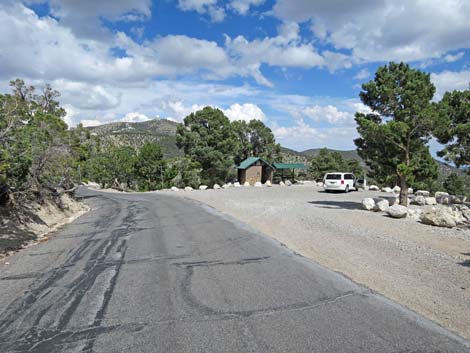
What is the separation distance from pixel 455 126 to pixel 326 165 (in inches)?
1555

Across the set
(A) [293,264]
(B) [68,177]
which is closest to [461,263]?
(A) [293,264]

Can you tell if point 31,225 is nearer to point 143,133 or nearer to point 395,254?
point 395,254

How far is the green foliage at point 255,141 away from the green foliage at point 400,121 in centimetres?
3968

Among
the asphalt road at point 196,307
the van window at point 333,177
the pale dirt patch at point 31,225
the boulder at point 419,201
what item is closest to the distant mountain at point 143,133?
the van window at point 333,177

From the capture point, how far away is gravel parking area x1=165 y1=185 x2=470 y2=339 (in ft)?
18.6

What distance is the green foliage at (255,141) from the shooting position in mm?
59103

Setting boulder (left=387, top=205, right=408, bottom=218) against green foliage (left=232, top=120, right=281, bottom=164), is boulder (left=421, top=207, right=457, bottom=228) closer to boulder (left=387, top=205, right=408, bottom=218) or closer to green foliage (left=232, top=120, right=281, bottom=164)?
boulder (left=387, top=205, right=408, bottom=218)

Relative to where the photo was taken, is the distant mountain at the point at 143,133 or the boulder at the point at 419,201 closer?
the boulder at the point at 419,201

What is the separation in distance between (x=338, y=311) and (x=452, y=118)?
54.3ft

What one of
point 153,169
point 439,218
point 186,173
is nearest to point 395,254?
point 439,218

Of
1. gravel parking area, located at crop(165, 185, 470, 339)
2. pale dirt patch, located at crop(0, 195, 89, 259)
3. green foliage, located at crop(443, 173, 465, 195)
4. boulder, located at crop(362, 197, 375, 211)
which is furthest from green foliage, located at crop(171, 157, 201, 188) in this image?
green foliage, located at crop(443, 173, 465, 195)

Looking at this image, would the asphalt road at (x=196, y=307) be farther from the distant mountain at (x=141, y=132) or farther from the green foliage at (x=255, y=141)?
the distant mountain at (x=141, y=132)

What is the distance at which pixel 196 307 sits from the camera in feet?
17.7

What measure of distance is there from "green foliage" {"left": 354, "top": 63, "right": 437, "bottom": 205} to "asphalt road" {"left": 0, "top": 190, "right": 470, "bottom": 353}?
1086 centimetres
